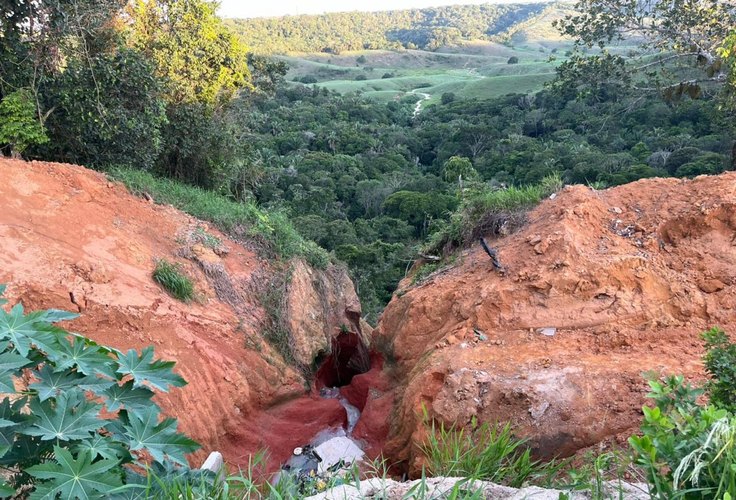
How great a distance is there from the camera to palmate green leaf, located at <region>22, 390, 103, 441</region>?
2.32 metres

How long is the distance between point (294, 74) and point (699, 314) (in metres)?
110

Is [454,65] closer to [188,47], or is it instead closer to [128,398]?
[188,47]

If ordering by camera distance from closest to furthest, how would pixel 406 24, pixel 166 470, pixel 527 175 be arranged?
pixel 166 470 < pixel 527 175 < pixel 406 24

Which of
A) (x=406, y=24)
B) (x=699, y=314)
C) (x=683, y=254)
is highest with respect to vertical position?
(x=406, y=24)

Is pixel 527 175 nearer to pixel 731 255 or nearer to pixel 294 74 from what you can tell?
pixel 731 255

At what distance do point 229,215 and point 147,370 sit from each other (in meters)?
8.98

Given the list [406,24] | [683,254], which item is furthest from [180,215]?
[406,24]

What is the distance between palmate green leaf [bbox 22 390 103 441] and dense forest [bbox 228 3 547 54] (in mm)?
125691

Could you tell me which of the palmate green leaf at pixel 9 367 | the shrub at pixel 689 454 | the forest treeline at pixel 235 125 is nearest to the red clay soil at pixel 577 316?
the forest treeline at pixel 235 125

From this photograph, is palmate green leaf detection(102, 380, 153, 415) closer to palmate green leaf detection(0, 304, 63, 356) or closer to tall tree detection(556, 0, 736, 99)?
palmate green leaf detection(0, 304, 63, 356)

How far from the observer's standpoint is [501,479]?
12.0ft

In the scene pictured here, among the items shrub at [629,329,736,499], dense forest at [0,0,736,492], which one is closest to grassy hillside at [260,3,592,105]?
dense forest at [0,0,736,492]

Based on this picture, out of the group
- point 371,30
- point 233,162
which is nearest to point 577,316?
point 233,162

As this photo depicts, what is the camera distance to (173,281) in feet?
28.5
